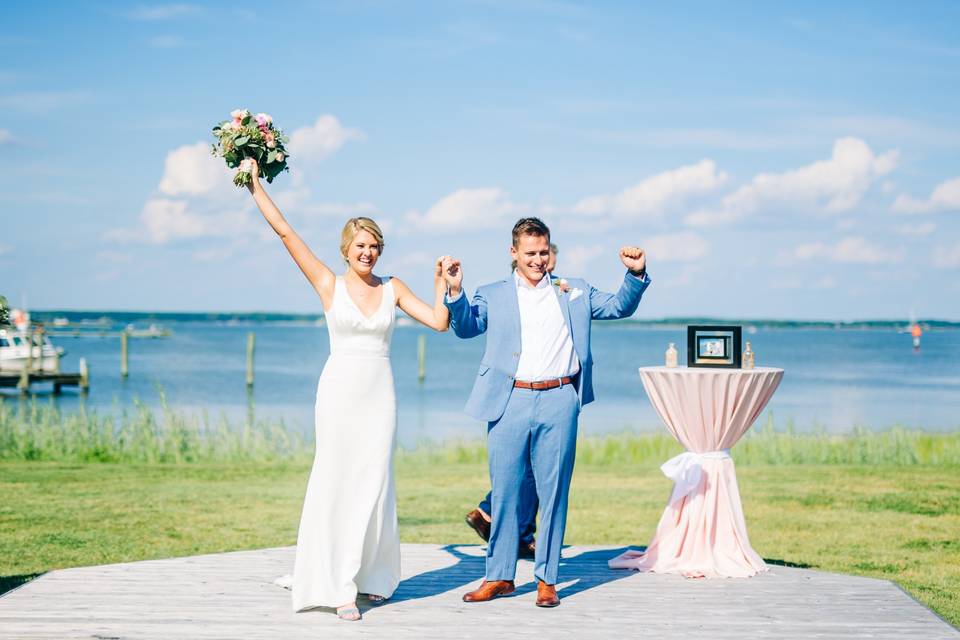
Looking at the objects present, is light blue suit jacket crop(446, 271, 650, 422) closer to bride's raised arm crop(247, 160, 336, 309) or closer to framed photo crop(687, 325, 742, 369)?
bride's raised arm crop(247, 160, 336, 309)

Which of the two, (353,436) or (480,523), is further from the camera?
(480,523)

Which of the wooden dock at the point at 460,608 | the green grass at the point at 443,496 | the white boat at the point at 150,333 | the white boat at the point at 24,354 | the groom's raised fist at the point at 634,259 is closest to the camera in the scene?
the wooden dock at the point at 460,608

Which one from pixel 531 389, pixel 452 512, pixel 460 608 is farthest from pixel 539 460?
pixel 452 512

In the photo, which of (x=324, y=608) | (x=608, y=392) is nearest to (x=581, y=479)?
(x=324, y=608)

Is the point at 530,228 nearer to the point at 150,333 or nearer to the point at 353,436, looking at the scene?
the point at 353,436

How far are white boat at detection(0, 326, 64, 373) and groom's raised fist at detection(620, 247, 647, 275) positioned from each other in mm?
41354

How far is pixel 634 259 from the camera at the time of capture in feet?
20.0

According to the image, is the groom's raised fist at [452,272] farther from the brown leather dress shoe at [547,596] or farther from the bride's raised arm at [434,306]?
the brown leather dress shoe at [547,596]

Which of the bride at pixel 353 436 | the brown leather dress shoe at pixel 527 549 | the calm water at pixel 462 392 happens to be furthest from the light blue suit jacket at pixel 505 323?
the calm water at pixel 462 392

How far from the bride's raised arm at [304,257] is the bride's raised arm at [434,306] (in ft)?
1.24

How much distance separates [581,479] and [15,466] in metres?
7.67

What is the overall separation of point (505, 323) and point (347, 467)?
1.16 metres

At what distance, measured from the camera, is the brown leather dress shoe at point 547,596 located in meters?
5.84

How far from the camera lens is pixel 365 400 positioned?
5777 millimetres
